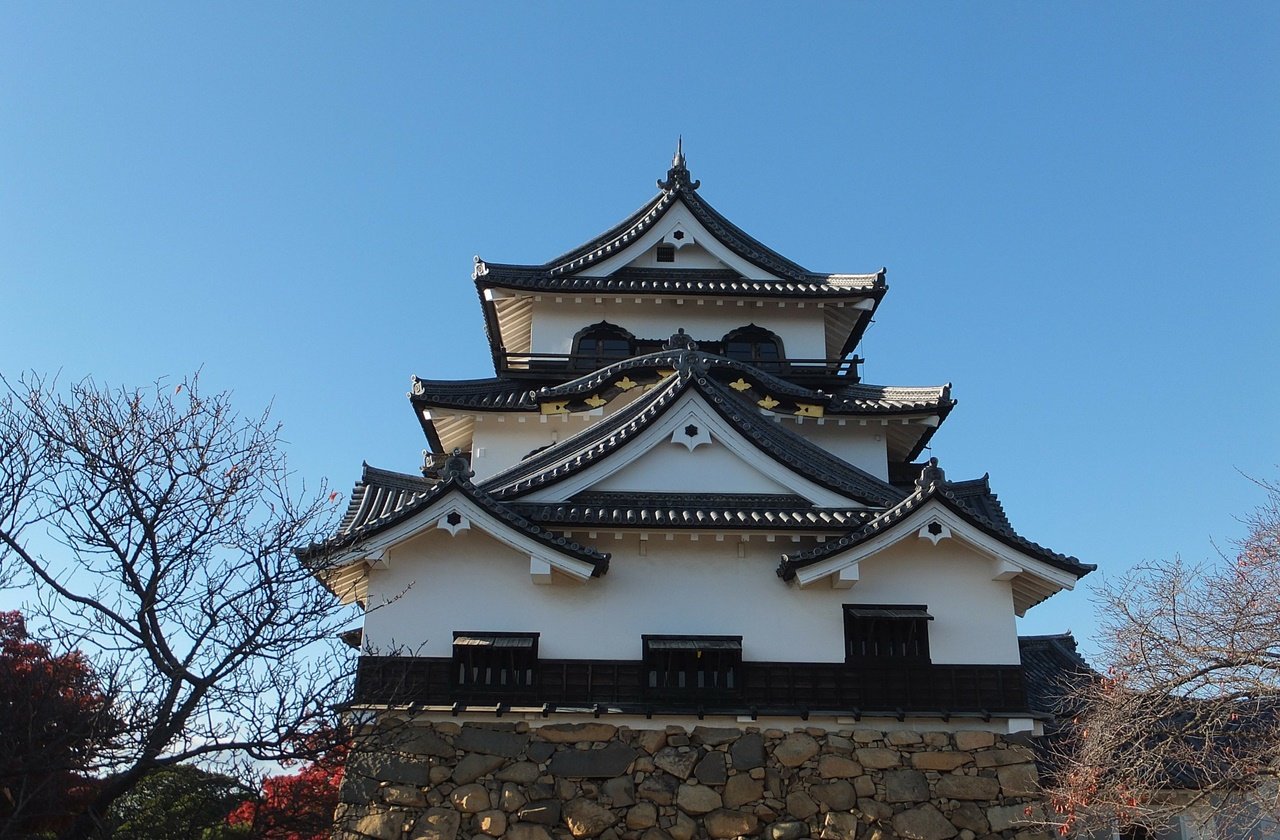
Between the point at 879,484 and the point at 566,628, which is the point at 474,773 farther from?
the point at 879,484

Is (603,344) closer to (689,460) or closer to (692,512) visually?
(689,460)

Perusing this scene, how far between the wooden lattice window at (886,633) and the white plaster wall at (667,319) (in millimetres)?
6002

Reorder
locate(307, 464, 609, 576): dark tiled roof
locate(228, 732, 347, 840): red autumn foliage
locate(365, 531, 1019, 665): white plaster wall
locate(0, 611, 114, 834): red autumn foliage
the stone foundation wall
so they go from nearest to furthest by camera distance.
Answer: locate(0, 611, 114, 834): red autumn foliage
locate(228, 732, 347, 840): red autumn foliage
the stone foundation wall
locate(307, 464, 609, 576): dark tiled roof
locate(365, 531, 1019, 665): white plaster wall

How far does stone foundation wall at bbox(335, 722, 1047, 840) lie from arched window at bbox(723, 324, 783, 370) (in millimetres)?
7147

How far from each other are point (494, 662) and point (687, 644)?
2.10 meters

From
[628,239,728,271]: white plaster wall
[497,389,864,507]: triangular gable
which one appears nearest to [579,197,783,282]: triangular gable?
[628,239,728,271]: white plaster wall

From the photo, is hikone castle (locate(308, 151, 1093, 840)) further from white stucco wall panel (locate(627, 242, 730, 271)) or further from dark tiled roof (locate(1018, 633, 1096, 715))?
white stucco wall panel (locate(627, 242, 730, 271))

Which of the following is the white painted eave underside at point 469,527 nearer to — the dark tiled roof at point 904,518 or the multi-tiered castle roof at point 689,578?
the multi-tiered castle roof at point 689,578

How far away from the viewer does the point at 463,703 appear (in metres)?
11.0

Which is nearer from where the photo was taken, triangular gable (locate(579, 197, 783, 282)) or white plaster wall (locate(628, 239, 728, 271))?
triangular gable (locate(579, 197, 783, 282))

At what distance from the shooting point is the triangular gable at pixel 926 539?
11.3m

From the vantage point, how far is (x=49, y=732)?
7234 mm

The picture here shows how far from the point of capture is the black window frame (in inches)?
438

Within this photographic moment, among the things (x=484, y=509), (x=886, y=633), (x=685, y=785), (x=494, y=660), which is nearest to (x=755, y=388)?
(x=886, y=633)
